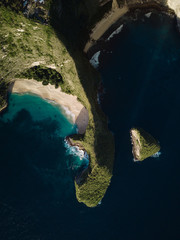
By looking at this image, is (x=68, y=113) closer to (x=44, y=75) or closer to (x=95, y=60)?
(x=44, y=75)

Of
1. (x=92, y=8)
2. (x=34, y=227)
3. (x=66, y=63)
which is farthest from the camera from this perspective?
(x=34, y=227)

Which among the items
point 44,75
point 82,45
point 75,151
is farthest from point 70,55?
point 75,151

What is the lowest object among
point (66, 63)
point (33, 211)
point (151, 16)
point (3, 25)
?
point (33, 211)

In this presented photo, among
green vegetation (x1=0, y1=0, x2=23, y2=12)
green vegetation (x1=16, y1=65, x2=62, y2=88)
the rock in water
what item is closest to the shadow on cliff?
green vegetation (x1=0, y1=0, x2=23, y2=12)

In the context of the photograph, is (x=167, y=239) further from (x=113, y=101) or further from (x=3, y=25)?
(x=3, y=25)

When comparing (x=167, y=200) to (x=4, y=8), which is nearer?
(x=4, y=8)

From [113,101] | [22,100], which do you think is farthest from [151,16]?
[22,100]

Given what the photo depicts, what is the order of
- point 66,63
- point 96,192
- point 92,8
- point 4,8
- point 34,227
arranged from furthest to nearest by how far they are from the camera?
1. point 34,227
2. point 96,192
3. point 92,8
4. point 66,63
5. point 4,8

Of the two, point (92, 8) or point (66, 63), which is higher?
point (92, 8)
